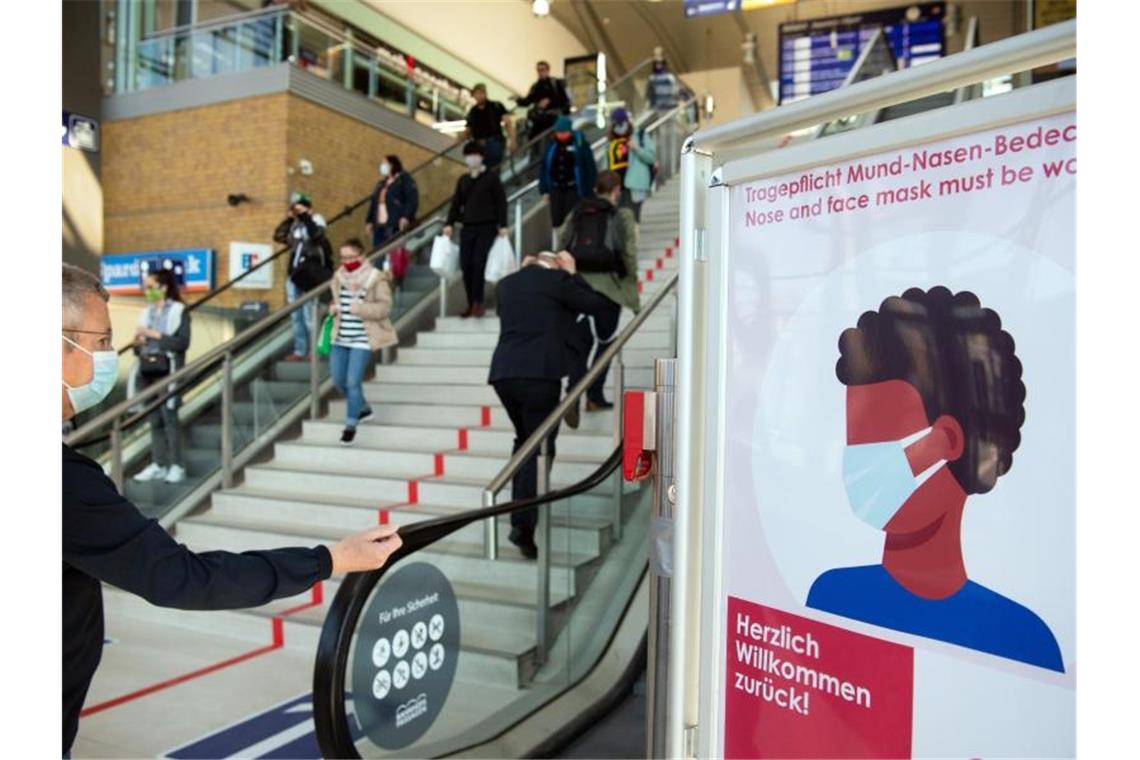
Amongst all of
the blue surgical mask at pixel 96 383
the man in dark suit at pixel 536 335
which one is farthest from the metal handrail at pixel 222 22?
the blue surgical mask at pixel 96 383

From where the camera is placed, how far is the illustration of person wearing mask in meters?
1.23

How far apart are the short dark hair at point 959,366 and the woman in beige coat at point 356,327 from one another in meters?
5.59

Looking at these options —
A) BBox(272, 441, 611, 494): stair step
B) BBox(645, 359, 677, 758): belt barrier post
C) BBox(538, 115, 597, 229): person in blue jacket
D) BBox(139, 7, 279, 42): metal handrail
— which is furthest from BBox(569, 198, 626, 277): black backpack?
BBox(139, 7, 279, 42): metal handrail

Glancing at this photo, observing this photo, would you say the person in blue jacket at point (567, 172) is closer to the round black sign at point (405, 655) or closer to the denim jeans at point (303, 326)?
the denim jeans at point (303, 326)

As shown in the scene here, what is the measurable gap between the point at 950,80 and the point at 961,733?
34.6 inches

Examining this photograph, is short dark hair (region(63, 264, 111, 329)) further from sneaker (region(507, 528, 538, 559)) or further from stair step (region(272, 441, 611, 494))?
stair step (region(272, 441, 611, 494))

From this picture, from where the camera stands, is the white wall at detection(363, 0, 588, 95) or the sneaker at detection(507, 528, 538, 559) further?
the white wall at detection(363, 0, 588, 95)

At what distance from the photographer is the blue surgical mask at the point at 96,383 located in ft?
5.76

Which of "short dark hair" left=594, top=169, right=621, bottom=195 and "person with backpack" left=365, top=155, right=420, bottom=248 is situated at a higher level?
"person with backpack" left=365, top=155, right=420, bottom=248

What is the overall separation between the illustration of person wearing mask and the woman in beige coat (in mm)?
5563

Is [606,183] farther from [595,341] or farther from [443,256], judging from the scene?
[443,256]

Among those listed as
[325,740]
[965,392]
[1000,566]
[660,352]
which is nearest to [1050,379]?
[965,392]

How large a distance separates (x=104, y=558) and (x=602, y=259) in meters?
4.63
